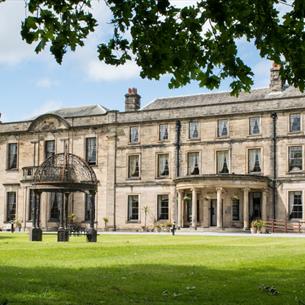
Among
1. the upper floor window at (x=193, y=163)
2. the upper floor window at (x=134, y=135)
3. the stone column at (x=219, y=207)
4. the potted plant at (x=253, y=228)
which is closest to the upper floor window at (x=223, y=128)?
the upper floor window at (x=193, y=163)

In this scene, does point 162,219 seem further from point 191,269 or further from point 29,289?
point 29,289

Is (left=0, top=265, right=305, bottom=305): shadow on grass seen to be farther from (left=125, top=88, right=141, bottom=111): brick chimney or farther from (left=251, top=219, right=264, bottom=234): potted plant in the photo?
(left=125, top=88, right=141, bottom=111): brick chimney

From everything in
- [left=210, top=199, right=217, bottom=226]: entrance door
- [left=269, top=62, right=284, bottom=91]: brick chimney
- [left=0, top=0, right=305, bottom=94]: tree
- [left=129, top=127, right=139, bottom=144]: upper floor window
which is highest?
[left=269, top=62, right=284, bottom=91]: brick chimney

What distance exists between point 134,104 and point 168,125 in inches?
234

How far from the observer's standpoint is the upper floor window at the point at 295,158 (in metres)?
46.6

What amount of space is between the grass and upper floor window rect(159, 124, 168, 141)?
31.9m

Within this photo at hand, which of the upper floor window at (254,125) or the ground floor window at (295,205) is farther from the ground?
the upper floor window at (254,125)

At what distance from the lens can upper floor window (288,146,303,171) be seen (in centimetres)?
4662

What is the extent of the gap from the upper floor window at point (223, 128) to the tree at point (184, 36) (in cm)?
3907

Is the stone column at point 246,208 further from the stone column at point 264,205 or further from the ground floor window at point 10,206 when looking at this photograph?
the ground floor window at point 10,206

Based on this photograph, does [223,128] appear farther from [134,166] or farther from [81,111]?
[81,111]

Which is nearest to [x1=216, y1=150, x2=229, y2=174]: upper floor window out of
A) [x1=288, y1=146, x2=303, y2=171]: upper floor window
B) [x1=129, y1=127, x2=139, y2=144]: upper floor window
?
[x1=288, y1=146, x2=303, y2=171]: upper floor window

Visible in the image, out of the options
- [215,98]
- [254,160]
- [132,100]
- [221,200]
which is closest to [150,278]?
[221,200]

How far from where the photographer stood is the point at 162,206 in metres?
51.2
